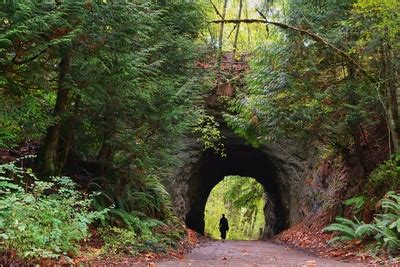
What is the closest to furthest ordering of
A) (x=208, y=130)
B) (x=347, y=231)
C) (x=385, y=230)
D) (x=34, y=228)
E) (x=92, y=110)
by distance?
(x=34, y=228) < (x=385, y=230) < (x=92, y=110) < (x=347, y=231) < (x=208, y=130)

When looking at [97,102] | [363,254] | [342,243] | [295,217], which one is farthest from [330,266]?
[295,217]

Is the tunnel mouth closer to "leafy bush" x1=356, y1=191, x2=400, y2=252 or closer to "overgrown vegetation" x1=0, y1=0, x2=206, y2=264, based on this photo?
"overgrown vegetation" x1=0, y1=0, x2=206, y2=264

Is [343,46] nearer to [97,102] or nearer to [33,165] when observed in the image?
[97,102]

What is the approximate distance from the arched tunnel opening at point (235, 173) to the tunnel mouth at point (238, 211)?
71.8 inches

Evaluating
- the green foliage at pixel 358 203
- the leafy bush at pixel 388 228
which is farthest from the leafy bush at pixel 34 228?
the green foliage at pixel 358 203

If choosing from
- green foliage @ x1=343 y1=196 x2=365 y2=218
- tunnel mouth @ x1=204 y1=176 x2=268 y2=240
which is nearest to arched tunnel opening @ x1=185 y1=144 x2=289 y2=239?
tunnel mouth @ x1=204 y1=176 x2=268 y2=240

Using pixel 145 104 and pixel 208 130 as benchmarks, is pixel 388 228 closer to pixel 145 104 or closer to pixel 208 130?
pixel 145 104

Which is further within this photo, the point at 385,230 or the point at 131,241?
the point at 385,230

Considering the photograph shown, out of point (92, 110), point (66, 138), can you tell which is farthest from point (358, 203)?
point (66, 138)

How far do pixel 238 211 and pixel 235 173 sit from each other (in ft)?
38.5

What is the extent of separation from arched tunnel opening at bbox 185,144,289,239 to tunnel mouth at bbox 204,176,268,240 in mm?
1823

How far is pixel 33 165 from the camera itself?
713cm

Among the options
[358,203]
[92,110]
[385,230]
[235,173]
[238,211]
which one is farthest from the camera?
[238,211]

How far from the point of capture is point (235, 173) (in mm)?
24281
